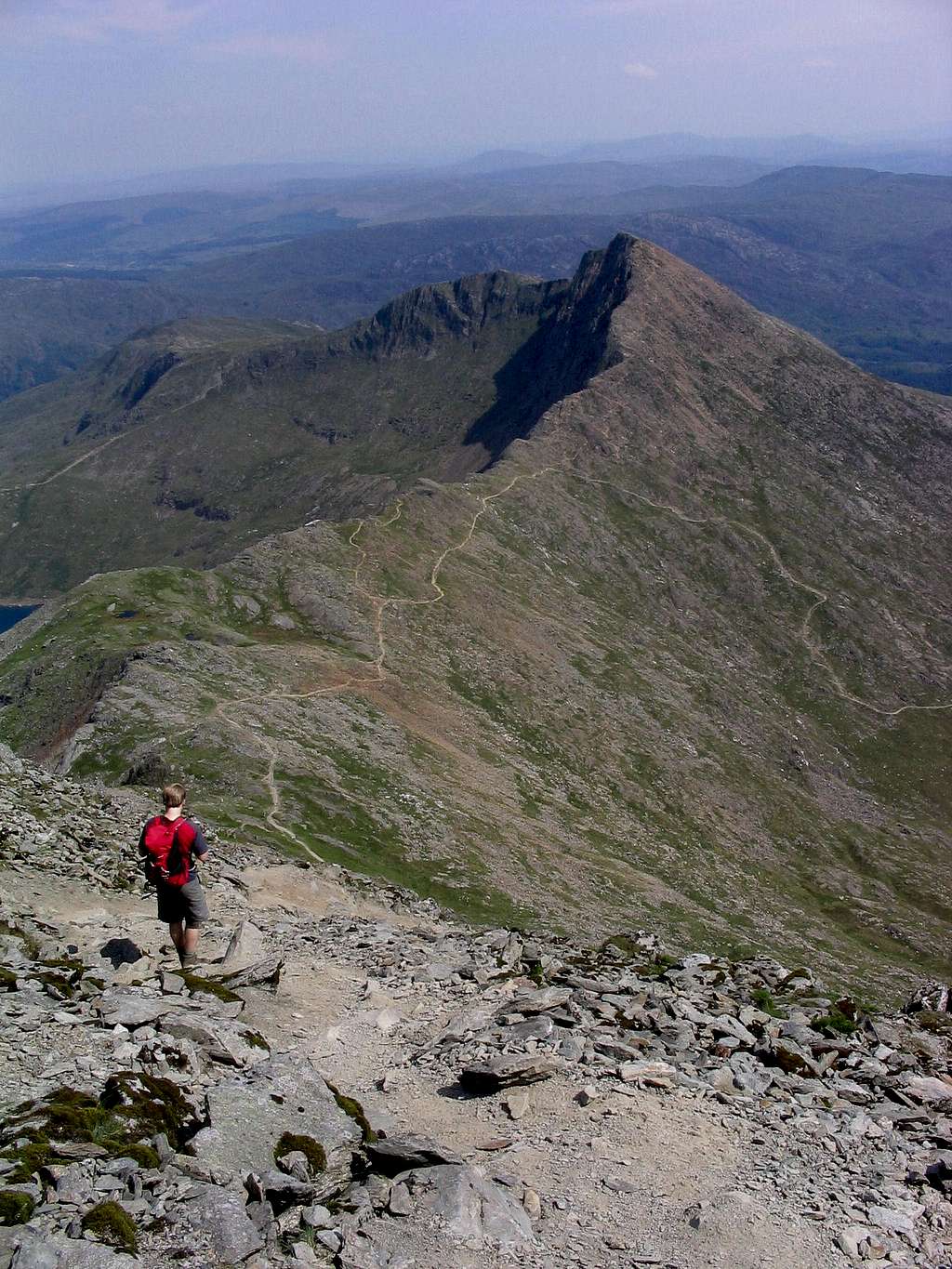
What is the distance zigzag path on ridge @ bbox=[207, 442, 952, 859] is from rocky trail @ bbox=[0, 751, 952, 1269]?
114ft

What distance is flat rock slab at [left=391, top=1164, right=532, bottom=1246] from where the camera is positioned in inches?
666

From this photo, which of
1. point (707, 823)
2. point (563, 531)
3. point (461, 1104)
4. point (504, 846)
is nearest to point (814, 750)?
point (707, 823)

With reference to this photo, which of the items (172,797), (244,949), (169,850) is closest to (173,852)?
(169,850)

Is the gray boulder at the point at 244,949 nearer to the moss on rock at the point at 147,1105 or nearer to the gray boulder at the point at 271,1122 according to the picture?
the gray boulder at the point at 271,1122

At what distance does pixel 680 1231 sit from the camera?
17.9 metres

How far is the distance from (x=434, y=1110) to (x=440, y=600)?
106991 mm

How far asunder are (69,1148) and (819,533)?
200249 mm

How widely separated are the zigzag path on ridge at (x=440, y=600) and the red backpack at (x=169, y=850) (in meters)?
36.7

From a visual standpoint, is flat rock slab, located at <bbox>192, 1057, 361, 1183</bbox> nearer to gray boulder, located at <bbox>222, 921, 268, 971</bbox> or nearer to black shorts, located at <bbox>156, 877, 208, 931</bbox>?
black shorts, located at <bbox>156, 877, 208, 931</bbox>

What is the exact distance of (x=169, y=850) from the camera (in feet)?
83.8

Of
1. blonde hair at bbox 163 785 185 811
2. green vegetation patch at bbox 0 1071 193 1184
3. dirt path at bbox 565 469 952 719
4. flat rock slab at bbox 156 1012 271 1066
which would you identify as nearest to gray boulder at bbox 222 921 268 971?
flat rock slab at bbox 156 1012 271 1066

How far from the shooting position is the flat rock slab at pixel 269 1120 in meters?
17.2

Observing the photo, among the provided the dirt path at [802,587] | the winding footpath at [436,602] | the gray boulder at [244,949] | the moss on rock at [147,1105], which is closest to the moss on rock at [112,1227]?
the moss on rock at [147,1105]

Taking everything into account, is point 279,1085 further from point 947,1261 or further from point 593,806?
point 593,806
